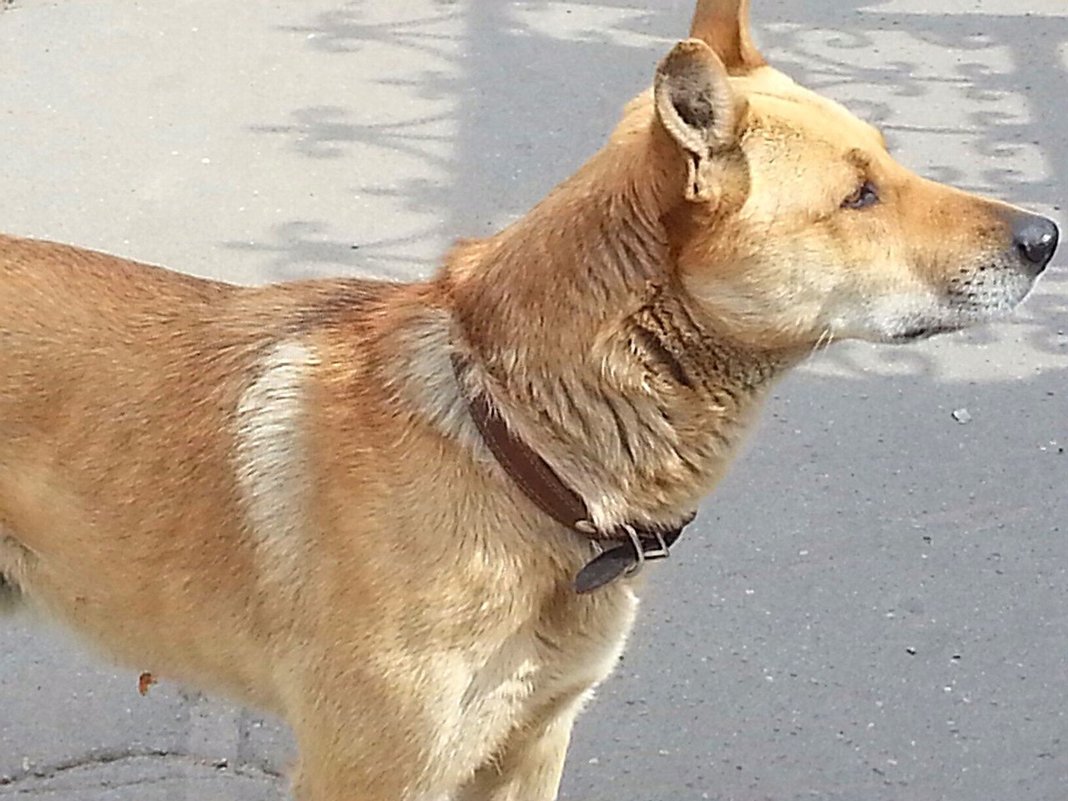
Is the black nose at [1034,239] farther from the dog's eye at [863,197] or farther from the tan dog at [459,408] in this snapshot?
the dog's eye at [863,197]

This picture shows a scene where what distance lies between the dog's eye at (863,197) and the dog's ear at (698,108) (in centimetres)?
19

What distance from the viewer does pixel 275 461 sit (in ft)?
8.12

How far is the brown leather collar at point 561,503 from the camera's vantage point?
2.34m

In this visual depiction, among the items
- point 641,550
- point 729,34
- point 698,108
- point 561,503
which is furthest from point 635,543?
point 729,34

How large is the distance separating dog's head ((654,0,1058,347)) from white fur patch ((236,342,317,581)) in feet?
2.13

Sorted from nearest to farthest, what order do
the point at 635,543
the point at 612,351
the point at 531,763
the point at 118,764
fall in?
the point at 612,351 < the point at 635,543 < the point at 531,763 < the point at 118,764

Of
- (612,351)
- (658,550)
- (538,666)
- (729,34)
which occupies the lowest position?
(538,666)

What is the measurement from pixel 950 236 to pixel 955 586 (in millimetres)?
1460

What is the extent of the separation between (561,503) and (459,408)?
0.67 ft

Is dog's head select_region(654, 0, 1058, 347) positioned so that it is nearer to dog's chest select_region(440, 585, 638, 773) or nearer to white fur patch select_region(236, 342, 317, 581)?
dog's chest select_region(440, 585, 638, 773)

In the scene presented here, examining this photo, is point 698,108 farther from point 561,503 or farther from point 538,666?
point 538,666

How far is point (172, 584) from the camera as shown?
2576 mm

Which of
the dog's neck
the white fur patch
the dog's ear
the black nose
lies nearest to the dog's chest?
the dog's neck

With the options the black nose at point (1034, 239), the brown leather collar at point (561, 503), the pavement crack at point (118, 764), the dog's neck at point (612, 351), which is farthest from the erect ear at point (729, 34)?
the pavement crack at point (118, 764)
